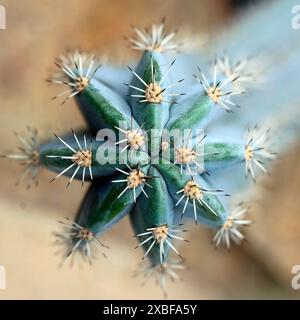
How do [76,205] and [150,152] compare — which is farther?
[76,205]

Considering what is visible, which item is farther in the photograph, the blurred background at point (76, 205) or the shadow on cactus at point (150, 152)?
the blurred background at point (76, 205)

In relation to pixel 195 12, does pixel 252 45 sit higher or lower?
lower

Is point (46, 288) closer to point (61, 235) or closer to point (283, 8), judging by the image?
point (61, 235)

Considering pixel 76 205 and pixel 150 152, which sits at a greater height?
pixel 76 205
